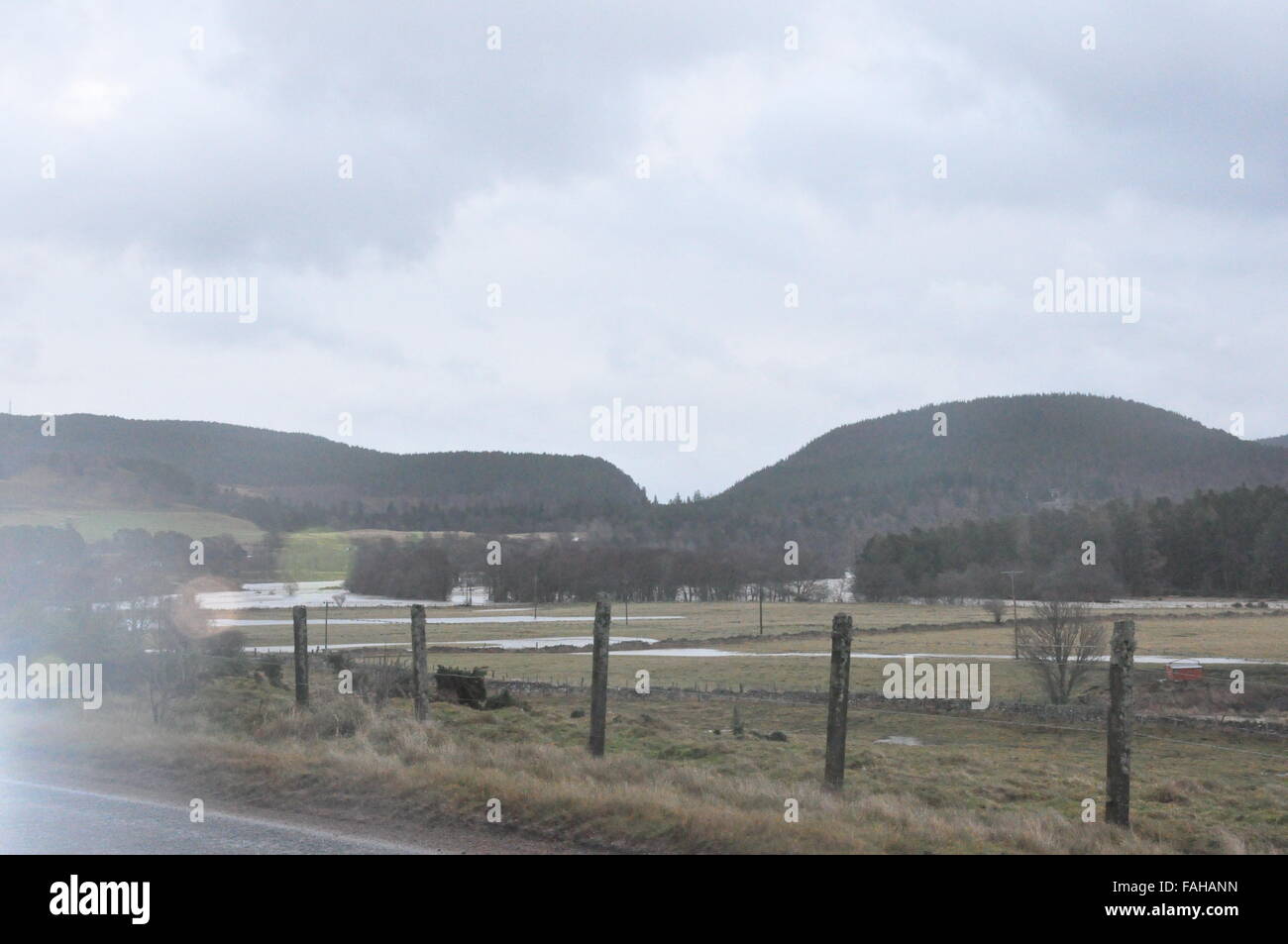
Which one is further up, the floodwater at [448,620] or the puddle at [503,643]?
the puddle at [503,643]

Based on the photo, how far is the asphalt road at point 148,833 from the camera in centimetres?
911

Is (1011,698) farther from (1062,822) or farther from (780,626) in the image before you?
(780,626)

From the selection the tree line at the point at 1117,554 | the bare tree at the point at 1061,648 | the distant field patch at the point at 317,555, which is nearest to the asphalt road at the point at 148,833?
the bare tree at the point at 1061,648

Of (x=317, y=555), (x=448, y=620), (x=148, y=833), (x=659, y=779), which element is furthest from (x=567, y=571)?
(x=148, y=833)

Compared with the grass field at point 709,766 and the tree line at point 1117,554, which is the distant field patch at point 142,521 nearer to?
the grass field at point 709,766

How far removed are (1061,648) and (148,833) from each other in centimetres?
3455

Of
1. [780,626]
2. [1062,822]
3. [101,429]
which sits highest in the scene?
[101,429]

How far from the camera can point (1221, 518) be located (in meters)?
136

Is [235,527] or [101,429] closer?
[235,527]

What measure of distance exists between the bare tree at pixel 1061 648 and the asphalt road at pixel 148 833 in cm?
3198
